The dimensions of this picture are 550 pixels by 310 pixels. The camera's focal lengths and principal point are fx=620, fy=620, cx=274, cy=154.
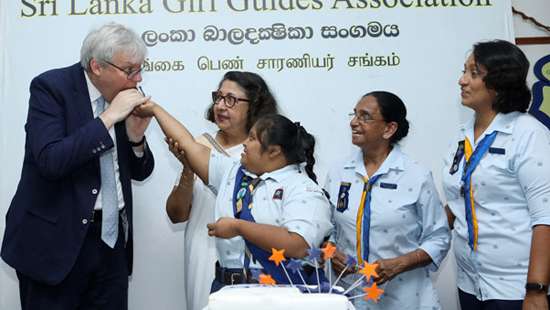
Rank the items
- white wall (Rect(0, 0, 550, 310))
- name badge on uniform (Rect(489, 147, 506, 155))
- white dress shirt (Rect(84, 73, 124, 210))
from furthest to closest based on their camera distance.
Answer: white wall (Rect(0, 0, 550, 310)), white dress shirt (Rect(84, 73, 124, 210)), name badge on uniform (Rect(489, 147, 506, 155))

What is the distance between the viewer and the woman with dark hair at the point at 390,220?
245 cm

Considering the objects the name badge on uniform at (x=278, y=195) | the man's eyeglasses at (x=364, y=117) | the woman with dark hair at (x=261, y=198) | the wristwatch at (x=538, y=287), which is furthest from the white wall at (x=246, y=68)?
the wristwatch at (x=538, y=287)

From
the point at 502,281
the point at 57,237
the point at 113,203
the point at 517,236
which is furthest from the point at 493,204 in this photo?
the point at 57,237

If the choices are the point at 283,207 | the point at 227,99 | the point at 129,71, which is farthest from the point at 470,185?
the point at 129,71

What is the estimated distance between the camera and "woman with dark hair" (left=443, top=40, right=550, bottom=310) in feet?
6.72

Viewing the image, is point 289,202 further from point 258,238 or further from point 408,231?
point 408,231

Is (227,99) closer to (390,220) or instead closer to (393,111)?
(393,111)

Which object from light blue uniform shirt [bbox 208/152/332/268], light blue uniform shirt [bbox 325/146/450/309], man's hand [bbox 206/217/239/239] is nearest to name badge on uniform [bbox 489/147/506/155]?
light blue uniform shirt [bbox 325/146/450/309]

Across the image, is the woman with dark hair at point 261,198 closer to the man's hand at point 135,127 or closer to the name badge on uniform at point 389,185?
the man's hand at point 135,127

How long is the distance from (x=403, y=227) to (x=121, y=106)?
46.6 inches

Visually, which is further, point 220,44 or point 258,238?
point 220,44

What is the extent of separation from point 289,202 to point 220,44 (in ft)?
4.64

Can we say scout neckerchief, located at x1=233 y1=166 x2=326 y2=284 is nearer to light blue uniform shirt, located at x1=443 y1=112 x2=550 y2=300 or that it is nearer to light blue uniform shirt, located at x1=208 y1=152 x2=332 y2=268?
light blue uniform shirt, located at x1=208 y1=152 x2=332 y2=268

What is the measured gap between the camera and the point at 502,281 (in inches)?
84.4
